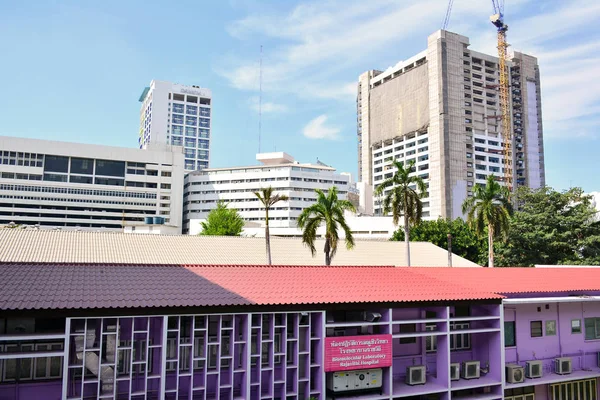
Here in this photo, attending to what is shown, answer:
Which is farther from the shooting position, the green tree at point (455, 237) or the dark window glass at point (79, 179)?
the dark window glass at point (79, 179)

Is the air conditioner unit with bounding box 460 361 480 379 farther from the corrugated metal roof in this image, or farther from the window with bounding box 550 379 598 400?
the corrugated metal roof

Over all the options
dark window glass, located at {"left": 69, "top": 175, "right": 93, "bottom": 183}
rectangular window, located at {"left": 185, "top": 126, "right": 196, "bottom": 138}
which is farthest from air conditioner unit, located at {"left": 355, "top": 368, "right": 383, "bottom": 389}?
rectangular window, located at {"left": 185, "top": 126, "right": 196, "bottom": 138}

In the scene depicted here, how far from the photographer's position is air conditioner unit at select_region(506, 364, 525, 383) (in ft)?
66.4

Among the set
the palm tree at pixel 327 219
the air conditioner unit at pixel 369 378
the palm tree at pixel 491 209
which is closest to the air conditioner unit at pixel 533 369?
the air conditioner unit at pixel 369 378

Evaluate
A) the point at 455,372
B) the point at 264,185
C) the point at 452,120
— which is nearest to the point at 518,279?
the point at 455,372

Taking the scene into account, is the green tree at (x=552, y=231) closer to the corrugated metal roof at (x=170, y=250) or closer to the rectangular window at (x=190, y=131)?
the corrugated metal roof at (x=170, y=250)

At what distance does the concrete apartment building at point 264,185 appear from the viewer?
12350 centimetres

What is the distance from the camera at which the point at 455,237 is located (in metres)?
65.2

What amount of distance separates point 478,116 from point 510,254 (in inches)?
3877

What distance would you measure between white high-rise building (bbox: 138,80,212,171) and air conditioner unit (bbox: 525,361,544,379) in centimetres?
16858

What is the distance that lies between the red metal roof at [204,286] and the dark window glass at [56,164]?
112 m

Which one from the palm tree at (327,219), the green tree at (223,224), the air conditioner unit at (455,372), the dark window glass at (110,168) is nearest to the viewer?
the air conditioner unit at (455,372)

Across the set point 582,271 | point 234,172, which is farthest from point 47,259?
point 234,172

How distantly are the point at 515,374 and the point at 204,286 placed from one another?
13189 mm
